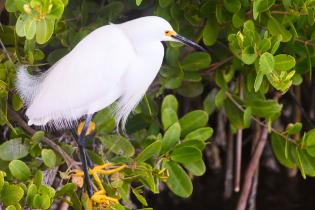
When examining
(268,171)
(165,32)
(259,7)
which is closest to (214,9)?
(259,7)

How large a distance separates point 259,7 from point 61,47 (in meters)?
0.53

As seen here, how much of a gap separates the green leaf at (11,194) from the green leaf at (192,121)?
444 mm

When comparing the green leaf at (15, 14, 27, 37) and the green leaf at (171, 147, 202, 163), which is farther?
the green leaf at (171, 147, 202, 163)

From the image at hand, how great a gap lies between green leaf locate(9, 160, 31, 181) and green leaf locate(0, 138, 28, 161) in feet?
0.30

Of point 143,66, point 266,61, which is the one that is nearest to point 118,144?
point 143,66

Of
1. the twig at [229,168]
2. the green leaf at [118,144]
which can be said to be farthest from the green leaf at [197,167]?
the twig at [229,168]

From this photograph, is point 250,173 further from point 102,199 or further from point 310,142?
point 102,199

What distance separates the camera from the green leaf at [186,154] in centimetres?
145

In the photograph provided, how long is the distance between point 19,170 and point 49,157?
0.07 metres

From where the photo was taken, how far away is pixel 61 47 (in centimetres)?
167

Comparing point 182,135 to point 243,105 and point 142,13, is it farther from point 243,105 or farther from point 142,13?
point 142,13

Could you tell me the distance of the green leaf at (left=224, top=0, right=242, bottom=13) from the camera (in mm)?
1418

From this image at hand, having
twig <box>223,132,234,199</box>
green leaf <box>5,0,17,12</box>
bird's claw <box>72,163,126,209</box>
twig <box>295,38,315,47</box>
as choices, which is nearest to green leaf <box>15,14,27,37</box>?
green leaf <box>5,0,17,12</box>

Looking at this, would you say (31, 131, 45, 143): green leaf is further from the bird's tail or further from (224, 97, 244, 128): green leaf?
(224, 97, 244, 128): green leaf
